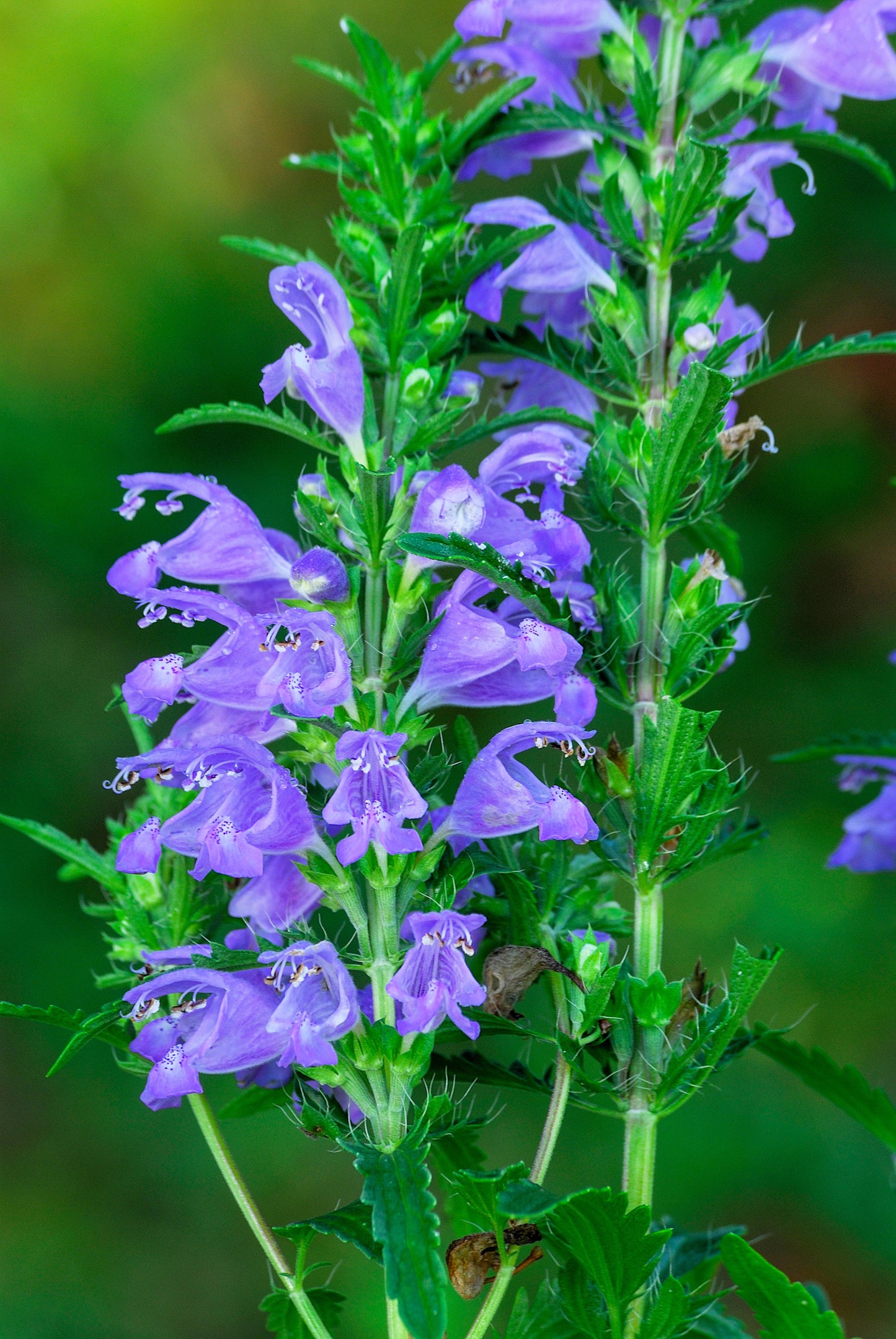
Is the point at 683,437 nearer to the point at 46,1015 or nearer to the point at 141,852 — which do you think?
the point at 141,852

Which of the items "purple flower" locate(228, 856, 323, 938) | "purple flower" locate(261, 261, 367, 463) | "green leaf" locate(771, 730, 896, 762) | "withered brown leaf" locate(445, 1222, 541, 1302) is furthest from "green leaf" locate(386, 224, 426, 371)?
"withered brown leaf" locate(445, 1222, 541, 1302)

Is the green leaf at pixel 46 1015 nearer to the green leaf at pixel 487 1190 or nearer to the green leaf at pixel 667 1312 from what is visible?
the green leaf at pixel 487 1190

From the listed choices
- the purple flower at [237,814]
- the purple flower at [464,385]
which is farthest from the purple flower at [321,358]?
the purple flower at [237,814]

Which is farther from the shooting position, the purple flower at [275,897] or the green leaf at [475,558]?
the purple flower at [275,897]

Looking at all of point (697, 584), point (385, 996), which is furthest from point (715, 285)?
point (385, 996)

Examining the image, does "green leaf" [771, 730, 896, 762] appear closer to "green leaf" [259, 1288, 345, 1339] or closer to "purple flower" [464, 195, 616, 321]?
"purple flower" [464, 195, 616, 321]
